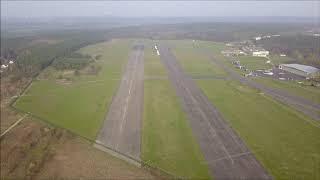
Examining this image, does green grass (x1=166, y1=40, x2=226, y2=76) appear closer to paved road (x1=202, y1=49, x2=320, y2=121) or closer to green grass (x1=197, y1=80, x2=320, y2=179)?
paved road (x1=202, y1=49, x2=320, y2=121)

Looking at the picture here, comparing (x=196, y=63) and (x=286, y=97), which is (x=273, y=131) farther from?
(x=196, y=63)

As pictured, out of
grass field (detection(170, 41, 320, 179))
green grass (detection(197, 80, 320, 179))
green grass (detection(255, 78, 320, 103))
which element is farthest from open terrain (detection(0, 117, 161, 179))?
green grass (detection(255, 78, 320, 103))

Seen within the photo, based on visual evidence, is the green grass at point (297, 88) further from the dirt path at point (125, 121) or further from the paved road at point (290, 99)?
the dirt path at point (125, 121)

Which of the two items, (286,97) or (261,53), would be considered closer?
(286,97)

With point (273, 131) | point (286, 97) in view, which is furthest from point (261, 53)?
point (273, 131)

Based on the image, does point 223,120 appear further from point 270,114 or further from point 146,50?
point 146,50

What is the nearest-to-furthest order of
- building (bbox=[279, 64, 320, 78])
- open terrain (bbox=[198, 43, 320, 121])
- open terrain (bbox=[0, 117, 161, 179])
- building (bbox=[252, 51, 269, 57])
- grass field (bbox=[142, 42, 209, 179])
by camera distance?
grass field (bbox=[142, 42, 209, 179]) < open terrain (bbox=[0, 117, 161, 179]) < open terrain (bbox=[198, 43, 320, 121]) < building (bbox=[279, 64, 320, 78]) < building (bbox=[252, 51, 269, 57])
